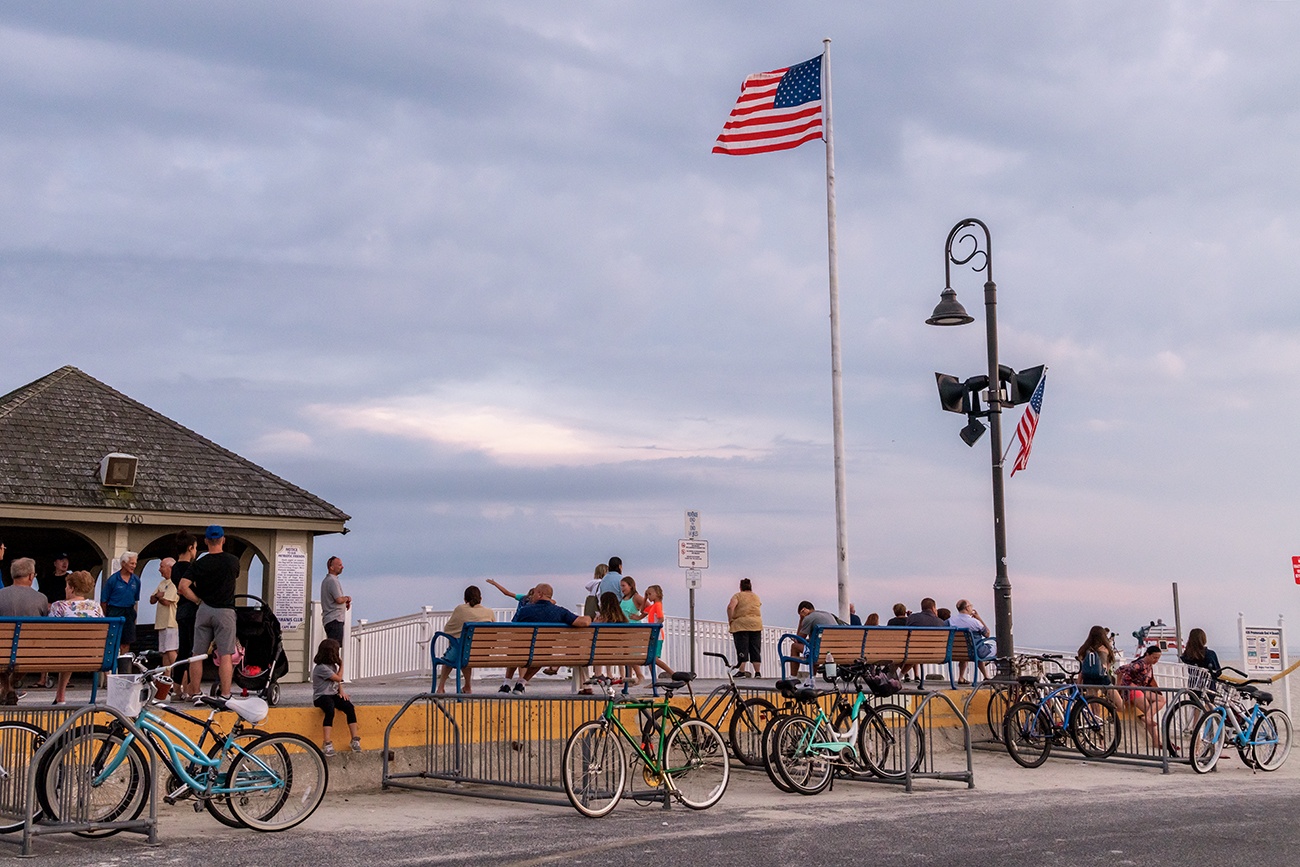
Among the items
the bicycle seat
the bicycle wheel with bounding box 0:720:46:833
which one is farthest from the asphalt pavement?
the bicycle seat

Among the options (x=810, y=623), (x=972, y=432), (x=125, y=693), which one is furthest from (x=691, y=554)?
(x=125, y=693)

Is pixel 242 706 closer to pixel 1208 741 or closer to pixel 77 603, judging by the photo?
pixel 77 603

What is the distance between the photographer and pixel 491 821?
10703 millimetres

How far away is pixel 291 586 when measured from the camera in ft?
77.4

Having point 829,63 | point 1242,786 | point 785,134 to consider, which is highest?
point 829,63

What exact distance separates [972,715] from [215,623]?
9159mm

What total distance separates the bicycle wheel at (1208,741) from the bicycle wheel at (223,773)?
10.2 metres

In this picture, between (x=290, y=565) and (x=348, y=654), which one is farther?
(x=348, y=654)

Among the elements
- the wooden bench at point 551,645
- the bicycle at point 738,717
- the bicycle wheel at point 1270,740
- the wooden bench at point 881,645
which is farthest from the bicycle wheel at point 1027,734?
the wooden bench at point 551,645

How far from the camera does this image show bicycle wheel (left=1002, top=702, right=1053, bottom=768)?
15.3m

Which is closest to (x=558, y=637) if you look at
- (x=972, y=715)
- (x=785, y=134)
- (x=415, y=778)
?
(x=415, y=778)

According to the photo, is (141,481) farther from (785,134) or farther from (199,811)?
(199,811)

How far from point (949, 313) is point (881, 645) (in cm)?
478

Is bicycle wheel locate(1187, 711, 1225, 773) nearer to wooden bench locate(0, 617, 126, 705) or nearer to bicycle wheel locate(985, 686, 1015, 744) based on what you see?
bicycle wheel locate(985, 686, 1015, 744)
